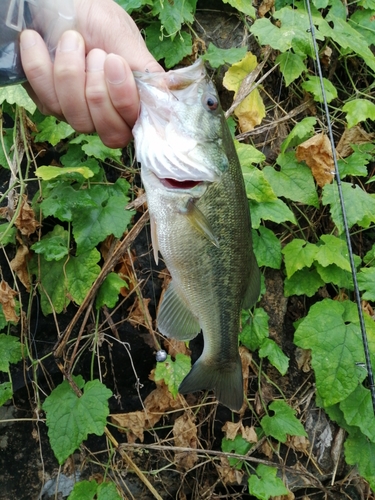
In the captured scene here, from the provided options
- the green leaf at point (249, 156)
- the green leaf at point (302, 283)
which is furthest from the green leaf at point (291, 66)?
the green leaf at point (302, 283)

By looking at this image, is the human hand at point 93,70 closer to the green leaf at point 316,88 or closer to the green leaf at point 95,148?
the green leaf at point 95,148

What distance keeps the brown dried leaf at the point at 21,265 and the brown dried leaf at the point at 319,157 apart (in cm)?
157

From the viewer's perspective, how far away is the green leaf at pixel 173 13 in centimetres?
276

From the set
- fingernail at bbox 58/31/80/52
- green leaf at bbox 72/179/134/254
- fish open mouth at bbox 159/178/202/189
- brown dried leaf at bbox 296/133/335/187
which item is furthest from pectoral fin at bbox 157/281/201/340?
brown dried leaf at bbox 296/133/335/187

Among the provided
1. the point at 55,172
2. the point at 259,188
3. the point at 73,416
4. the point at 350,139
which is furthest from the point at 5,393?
the point at 350,139

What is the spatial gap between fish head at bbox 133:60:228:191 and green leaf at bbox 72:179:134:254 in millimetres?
858

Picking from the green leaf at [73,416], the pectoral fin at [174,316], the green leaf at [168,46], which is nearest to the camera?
the pectoral fin at [174,316]

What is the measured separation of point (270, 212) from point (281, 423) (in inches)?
44.0

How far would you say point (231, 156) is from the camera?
1.59 meters

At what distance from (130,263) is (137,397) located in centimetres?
73

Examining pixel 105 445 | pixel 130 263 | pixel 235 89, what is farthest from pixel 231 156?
pixel 105 445

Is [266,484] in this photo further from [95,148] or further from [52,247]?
[95,148]

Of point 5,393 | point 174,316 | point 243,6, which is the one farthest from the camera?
point 243,6

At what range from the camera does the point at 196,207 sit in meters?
1.53
